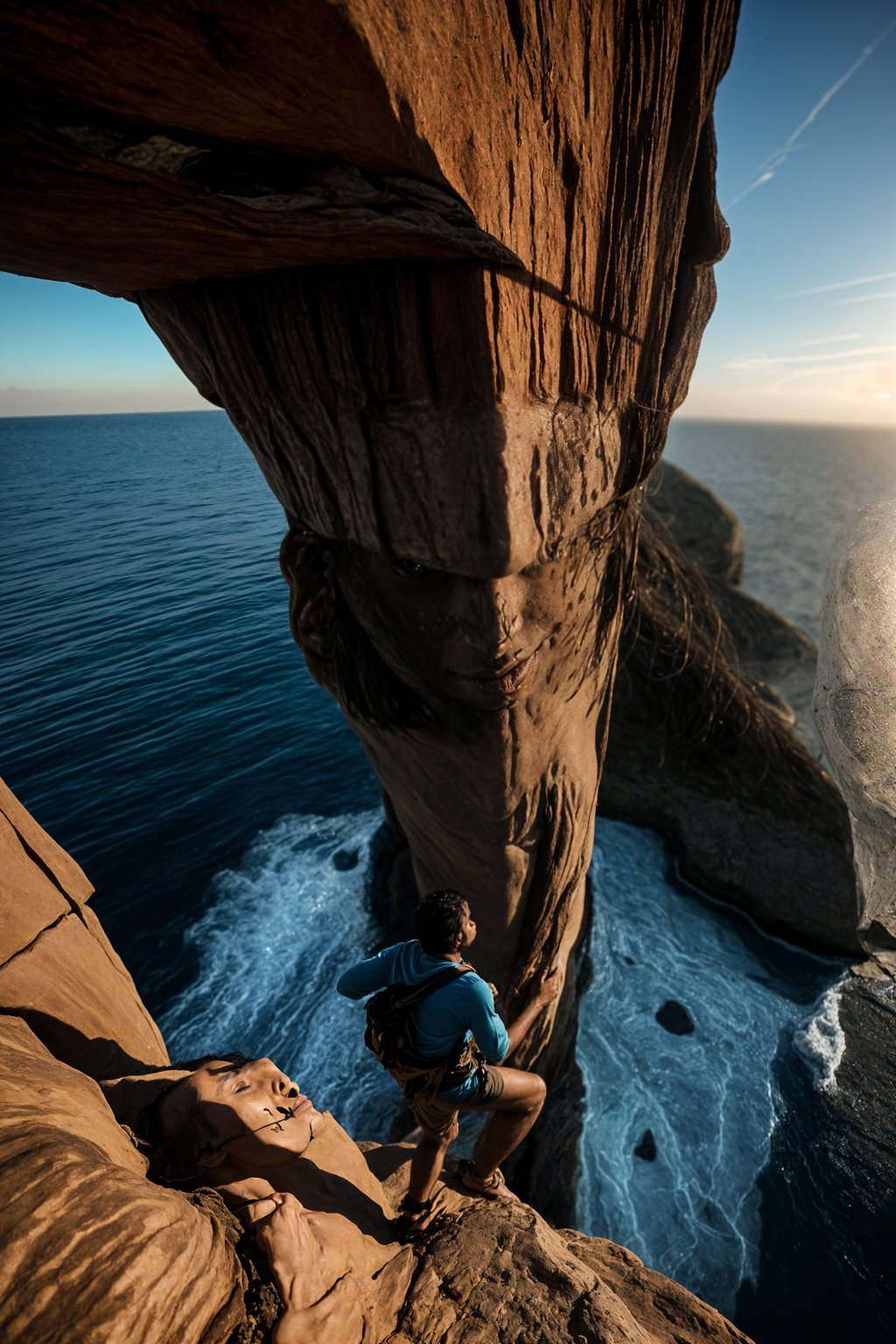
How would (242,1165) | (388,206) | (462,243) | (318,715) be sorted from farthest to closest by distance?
1. (318,715)
2. (242,1165)
3. (462,243)
4. (388,206)

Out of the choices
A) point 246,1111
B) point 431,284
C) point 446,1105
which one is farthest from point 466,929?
point 431,284

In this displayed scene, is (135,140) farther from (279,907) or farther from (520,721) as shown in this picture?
(279,907)

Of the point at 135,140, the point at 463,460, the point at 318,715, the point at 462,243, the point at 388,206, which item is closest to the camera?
the point at 135,140

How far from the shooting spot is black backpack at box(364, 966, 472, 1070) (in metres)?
1.83

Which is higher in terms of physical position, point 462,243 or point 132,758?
point 462,243

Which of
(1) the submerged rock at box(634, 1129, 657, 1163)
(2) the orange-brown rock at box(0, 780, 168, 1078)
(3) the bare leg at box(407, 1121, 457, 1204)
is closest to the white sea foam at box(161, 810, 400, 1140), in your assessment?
(1) the submerged rock at box(634, 1129, 657, 1163)

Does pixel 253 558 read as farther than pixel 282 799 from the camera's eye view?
Yes

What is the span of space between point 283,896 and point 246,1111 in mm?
5197

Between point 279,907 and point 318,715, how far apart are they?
11.9 feet

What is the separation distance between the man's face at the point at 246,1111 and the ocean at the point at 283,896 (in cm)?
307

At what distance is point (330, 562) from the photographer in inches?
75.8

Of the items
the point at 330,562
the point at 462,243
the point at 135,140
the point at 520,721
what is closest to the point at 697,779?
the point at 520,721

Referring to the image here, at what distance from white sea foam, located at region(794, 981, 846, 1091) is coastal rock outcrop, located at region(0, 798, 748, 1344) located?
3.07 meters

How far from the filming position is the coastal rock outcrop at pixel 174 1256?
0.97 metres
